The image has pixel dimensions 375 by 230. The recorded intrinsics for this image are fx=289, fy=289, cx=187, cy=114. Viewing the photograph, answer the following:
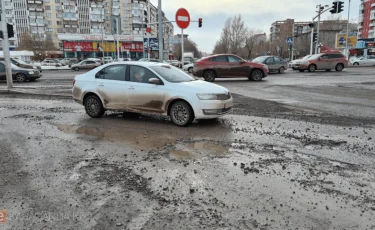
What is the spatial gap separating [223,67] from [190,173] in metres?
14.1

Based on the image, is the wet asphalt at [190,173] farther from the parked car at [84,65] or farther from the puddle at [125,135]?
the parked car at [84,65]

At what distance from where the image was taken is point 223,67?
57.9 ft

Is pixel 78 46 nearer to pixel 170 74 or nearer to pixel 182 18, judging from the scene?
pixel 182 18

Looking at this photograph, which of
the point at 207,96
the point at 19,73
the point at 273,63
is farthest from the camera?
the point at 273,63

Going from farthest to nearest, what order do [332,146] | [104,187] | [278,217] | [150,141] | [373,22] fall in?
[373,22] → [150,141] → [332,146] → [104,187] → [278,217]

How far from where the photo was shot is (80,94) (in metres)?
8.38

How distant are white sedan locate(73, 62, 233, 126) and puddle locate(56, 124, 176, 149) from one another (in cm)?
89

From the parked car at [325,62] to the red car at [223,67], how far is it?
384 inches

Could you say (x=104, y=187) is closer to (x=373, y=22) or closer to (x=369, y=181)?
(x=369, y=181)

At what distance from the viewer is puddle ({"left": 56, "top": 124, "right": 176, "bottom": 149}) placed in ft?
19.2

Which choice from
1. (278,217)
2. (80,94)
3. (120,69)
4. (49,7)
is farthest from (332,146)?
(49,7)

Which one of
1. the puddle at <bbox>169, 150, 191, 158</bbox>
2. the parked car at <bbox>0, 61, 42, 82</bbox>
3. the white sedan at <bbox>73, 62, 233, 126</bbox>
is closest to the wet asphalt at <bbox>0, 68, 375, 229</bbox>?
the puddle at <bbox>169, 150, 191, 158</bbox>

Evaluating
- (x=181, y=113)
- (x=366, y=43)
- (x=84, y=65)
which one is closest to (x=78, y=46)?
(x=84, y=65)

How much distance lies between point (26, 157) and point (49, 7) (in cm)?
11478
